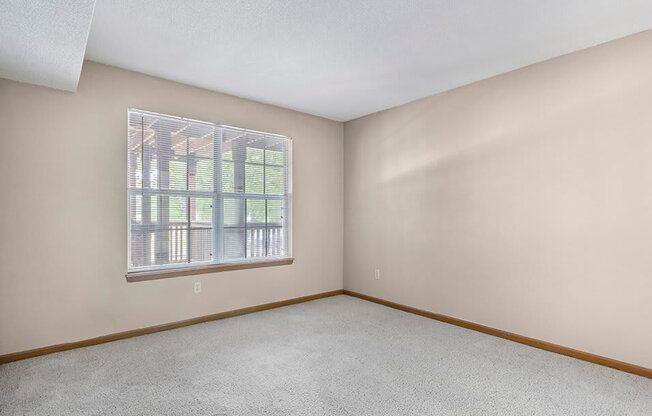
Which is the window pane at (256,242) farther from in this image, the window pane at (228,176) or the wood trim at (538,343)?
the wood trim at (538,343)

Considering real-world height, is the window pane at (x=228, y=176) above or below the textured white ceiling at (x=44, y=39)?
below

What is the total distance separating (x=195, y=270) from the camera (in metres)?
3.61

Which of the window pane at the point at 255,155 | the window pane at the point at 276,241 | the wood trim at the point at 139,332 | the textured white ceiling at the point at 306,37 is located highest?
the textured white ceiling at the point at 306,37

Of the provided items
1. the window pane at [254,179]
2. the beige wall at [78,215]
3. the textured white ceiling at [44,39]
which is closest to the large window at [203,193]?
the window pane at [254,179]

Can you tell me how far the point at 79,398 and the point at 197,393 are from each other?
2.38 feet

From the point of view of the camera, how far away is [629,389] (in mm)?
2322

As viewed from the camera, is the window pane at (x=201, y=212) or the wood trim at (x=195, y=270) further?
the window pane at (x=201, y=212)

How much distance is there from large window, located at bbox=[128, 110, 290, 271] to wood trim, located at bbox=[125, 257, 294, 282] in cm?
7

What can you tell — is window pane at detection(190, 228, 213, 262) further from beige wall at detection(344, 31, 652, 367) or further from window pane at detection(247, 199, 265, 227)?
beige wall at detection(344, 31, 652, 367)

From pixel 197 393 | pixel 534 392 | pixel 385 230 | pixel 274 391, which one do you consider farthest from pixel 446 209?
pixel 197 393

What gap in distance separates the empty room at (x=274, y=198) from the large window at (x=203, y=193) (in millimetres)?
22

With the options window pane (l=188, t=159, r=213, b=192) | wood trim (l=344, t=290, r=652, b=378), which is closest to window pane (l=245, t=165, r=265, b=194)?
window pane (l=188, t=159, r=213, b=192)

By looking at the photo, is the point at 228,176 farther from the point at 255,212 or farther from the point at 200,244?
the point at 200,244

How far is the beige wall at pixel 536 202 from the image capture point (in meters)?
2.58
